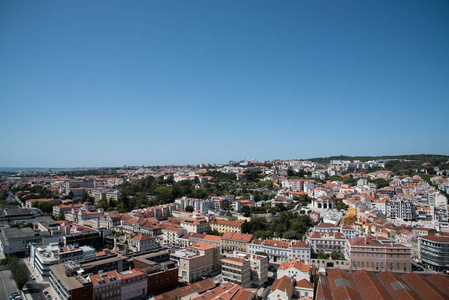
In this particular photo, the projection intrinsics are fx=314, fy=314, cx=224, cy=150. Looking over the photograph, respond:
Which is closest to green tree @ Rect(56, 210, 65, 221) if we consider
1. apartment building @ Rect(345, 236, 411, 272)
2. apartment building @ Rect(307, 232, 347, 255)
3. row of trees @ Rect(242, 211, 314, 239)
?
row of trees @ Rect(242, 211, 314, 239)

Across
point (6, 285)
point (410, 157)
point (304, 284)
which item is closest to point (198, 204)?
point (6, 285)

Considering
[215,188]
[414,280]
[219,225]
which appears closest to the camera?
[414,280]

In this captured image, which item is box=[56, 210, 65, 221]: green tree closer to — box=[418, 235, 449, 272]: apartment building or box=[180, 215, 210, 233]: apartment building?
box=[180, 215, 210, 233]: apartment building

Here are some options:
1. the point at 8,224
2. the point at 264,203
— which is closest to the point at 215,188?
the point at 264,203

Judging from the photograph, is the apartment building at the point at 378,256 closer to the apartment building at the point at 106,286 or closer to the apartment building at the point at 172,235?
the apartment building at the point at 172,235

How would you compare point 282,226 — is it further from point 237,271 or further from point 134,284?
point 134,284

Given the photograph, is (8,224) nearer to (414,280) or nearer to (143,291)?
(143,291)
